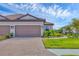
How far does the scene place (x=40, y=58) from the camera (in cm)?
934

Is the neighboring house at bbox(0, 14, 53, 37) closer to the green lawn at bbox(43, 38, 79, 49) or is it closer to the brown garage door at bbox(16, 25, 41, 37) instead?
the brown garage door at bbox(16, 25, 41, 37)

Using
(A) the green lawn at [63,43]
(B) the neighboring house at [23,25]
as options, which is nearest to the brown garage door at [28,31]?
(B) the neighboring house at [23,25]

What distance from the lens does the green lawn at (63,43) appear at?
11703 mm

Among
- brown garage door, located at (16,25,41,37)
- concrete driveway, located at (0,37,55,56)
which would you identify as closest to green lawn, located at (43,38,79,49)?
concrete driveway, located at (0,37,55,56)

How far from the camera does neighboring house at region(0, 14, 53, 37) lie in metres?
13.1

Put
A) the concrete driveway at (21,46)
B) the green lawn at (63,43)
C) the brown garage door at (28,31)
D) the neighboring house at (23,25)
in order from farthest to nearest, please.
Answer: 1. the brown garage door at (28,31)
2. the neighboring house at (23,25)
3. the green lawn at (63,43)
4. the concrete driveway at (21,46)

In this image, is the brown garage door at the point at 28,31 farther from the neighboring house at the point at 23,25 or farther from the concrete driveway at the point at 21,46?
the concrete driveway at the point at 21,46

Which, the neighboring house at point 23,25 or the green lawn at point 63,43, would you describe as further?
the neighboring house at point 23,25

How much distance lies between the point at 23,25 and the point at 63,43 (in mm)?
2784

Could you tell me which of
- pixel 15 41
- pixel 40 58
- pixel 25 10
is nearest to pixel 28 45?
pixel 15 41

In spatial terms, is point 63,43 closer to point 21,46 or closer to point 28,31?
point 21,46

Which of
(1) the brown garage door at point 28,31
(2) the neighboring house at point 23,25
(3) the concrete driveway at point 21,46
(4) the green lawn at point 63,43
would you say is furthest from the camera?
(1) the brown garage door at point 28,31

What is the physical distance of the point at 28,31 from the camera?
44.5ft

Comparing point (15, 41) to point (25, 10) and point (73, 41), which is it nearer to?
point (25, 10)
